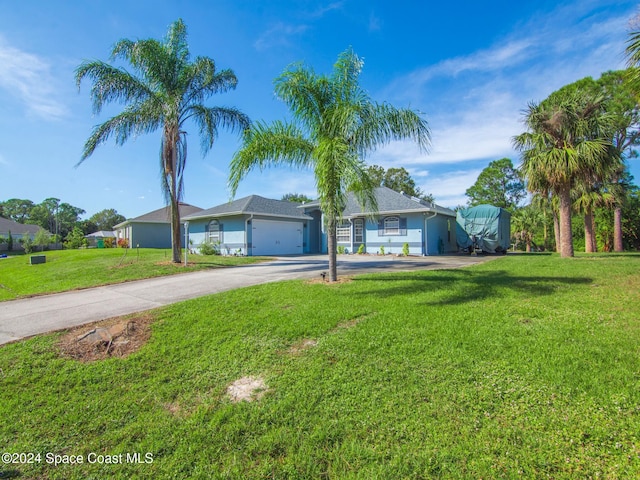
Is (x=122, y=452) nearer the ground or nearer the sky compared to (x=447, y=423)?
nearer the ground

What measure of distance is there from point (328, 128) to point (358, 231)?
13.9 m

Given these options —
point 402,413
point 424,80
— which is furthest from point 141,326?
point 424,80

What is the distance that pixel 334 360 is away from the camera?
3.92 meters

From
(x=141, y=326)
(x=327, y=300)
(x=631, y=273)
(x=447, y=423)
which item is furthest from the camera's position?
(x=631, y=273)

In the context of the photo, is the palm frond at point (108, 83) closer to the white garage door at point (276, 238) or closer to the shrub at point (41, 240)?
the white garage door at point (276, 238)

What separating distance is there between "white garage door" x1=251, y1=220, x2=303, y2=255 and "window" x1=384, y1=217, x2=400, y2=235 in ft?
22.2

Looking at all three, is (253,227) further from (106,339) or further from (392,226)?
(106,339)

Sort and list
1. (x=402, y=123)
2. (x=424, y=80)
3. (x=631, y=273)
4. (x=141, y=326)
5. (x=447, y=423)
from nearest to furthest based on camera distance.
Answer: (x=447, y=423)
(x=141, y=326)
(x=402, y=123)
(x=631, y=273)
(x=424, y=80)

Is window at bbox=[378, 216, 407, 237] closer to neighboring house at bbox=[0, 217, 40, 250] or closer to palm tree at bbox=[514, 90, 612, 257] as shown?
palm tree at bbox=[514, 90, 612, 257]

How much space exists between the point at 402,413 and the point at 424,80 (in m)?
11.7

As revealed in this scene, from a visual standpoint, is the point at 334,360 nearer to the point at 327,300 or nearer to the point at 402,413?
the point at 402,413

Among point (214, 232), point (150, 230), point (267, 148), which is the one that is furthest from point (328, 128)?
point (150, 230)

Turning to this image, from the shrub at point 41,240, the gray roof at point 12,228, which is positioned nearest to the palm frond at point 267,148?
the shrub at point 41,240

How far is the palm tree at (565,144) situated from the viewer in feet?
43.4
